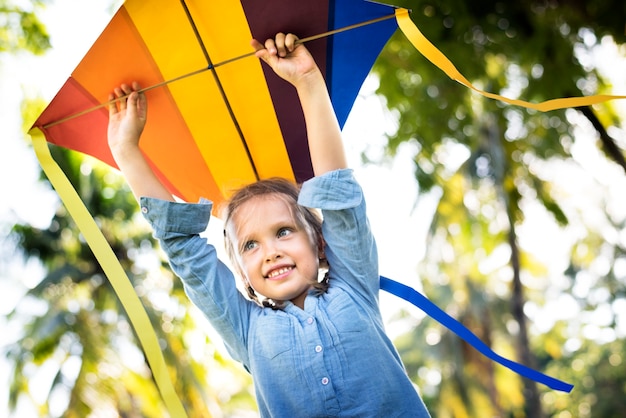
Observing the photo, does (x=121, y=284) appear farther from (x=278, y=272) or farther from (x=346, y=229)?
(x=346, y=229)

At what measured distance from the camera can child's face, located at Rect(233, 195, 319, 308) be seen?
1.95 m

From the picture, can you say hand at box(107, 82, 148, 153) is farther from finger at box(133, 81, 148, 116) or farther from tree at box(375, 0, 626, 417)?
tree at box(375, 0, 626, 417)

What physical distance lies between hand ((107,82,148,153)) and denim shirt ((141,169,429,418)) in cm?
25

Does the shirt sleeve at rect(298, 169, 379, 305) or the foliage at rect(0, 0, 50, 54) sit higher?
the foliage at rect(0, 0, 50, 54)

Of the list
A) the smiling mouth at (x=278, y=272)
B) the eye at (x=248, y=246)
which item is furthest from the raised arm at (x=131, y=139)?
the smiling mouth at (x=278, y=272)

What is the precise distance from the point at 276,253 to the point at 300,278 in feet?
0.29

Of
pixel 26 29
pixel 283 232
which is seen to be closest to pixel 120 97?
→ pixel 283 232

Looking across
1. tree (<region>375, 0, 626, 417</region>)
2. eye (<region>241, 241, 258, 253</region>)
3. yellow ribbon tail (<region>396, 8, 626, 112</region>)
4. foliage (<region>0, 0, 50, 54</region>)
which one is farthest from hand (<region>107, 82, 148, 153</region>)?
foliage (<region>0, 0, 50, 54</region>)

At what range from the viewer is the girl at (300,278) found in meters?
1.80

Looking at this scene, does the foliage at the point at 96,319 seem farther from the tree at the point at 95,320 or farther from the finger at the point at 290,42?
the finger at the point at 290,42

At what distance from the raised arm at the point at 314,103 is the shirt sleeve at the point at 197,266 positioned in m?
0.35

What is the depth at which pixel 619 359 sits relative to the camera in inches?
820

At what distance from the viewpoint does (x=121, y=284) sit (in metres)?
1.99

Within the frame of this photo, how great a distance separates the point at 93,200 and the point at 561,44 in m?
9.78
